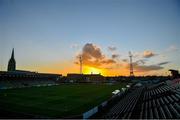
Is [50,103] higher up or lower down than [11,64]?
lower down

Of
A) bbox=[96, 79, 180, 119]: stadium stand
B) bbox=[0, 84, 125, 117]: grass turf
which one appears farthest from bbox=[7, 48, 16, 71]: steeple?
bbox=[96, 79, 180, 119]: stadium stand

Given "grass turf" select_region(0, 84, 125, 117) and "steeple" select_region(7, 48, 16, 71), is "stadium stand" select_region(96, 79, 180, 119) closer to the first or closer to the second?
"grass turf" select_region(0, 84, 125, 117)

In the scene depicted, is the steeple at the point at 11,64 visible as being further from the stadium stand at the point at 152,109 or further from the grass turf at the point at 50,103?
the stadium stand at the point at 152,109

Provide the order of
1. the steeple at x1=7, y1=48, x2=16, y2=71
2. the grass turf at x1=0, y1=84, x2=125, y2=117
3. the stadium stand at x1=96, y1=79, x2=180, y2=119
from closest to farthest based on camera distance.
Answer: the stadium stand at x1=96, y1=79, x2=180, y2=119
the grass turf at x1=0, y1=84, x2=125, y2=117
the steeple at x1=7, y1=48, x2=16, y2=71

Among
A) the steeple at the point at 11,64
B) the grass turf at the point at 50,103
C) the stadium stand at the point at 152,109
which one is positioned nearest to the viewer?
the stadium stand at the point at 152,109

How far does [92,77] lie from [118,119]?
400 feet

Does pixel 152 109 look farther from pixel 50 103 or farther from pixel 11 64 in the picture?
pixel 11 64

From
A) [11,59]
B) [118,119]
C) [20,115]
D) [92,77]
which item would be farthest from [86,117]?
[11,59]

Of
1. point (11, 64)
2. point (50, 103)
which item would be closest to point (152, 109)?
point (50, 103)

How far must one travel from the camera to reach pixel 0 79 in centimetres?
5519

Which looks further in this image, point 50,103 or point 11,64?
point 11,64

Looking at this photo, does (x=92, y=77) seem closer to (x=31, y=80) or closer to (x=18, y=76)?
(x=31, y=80)

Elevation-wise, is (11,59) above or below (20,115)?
above

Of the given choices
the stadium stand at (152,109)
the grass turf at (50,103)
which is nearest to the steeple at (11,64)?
the grass turf at (50,103)
